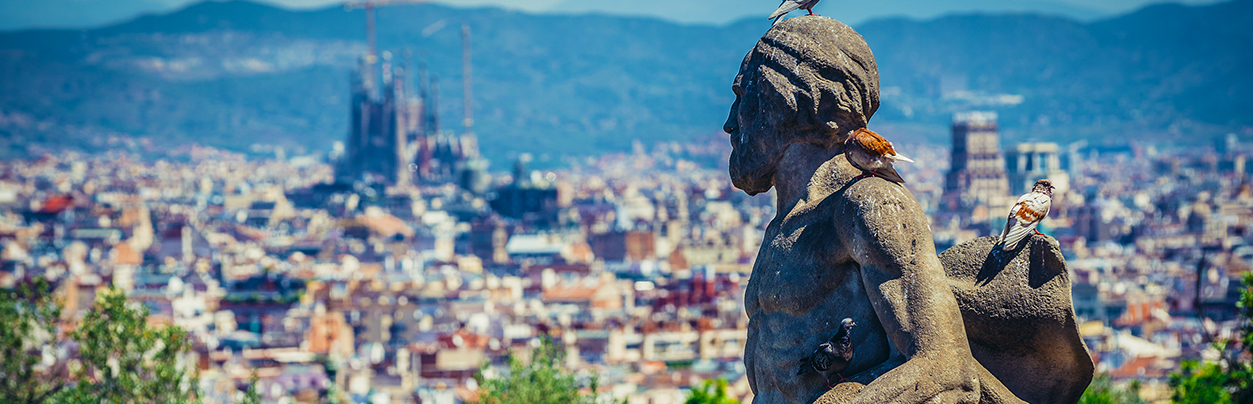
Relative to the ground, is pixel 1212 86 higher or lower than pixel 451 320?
higher

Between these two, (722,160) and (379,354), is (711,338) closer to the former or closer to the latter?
(379,354)

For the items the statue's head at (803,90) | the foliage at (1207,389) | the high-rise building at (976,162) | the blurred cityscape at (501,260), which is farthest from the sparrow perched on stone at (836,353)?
the high-rise building at (976,162)

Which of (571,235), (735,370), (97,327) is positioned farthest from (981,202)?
(97,327)

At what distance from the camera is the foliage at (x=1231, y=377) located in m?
7.58

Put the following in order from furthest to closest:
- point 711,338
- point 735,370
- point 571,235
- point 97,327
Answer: point 571,235, point 711,338, point 735,370, point 97,327

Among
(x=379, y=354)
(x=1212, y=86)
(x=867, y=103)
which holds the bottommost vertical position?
(x=379, y=354)

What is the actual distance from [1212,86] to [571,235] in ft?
430

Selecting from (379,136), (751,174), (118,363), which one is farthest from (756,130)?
(379,136)

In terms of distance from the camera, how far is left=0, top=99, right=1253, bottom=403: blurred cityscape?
35719 mm

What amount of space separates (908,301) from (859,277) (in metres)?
0.20

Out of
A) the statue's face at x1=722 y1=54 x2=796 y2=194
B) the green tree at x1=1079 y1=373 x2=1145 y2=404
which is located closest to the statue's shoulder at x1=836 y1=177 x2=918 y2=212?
the statue's face at x1=722 y1=54 x2=796 y2=194

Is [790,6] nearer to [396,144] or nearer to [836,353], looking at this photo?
[836,353]

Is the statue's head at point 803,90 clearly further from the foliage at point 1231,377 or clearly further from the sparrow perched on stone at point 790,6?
the foliage at point 1231,377

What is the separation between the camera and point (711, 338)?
1516 inches
